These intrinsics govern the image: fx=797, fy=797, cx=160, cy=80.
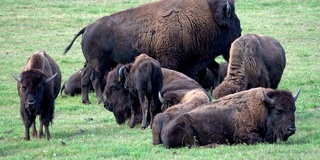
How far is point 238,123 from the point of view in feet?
37.0

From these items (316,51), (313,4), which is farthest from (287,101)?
(313,4)

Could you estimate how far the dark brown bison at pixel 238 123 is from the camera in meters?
11.2

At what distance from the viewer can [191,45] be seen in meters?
17.3

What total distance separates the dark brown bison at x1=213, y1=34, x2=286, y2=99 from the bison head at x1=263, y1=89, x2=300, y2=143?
1942 millimetres

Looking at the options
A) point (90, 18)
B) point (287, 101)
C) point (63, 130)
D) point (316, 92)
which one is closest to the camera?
point (287, 101)

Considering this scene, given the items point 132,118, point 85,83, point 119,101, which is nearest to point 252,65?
point 132,118

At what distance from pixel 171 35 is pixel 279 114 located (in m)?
6.30

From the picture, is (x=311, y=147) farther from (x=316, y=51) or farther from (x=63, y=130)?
(x=316, y=51)

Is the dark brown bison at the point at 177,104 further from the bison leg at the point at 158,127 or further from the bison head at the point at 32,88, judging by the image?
the bison head at the point at 32,88

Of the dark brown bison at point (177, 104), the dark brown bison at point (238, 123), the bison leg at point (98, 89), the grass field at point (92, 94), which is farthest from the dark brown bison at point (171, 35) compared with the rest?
the dark brown bison at point (238, 123)

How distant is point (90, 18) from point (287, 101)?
19691 mm

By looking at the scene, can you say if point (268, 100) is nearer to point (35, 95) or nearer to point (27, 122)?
point (35, 95)

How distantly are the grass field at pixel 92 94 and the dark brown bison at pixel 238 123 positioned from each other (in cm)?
25

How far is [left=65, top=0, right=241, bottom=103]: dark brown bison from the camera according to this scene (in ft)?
56.2
